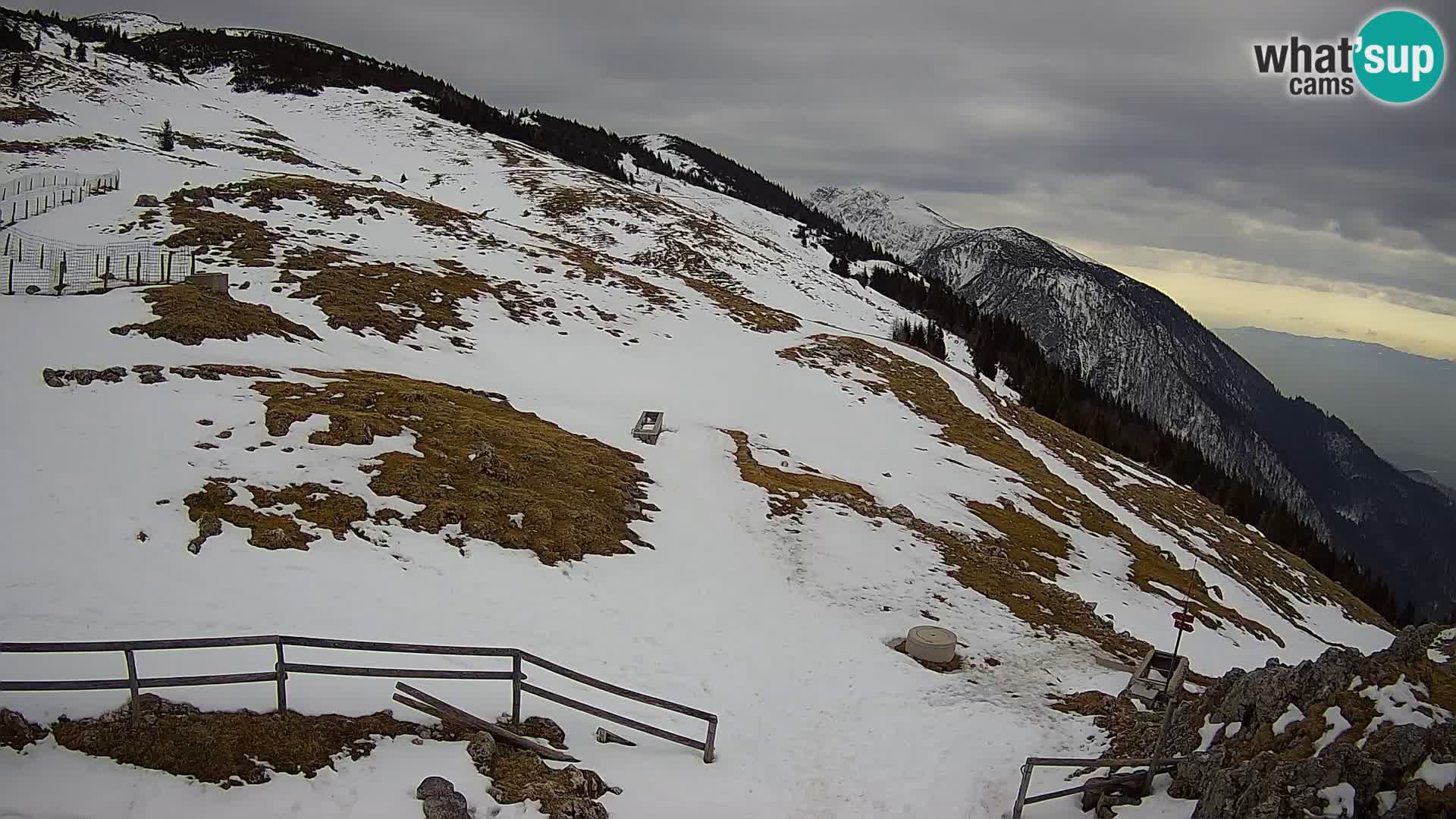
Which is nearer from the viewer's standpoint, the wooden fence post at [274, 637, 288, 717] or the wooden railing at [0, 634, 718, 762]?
the wooden railing at [0, 634, 718, 762]

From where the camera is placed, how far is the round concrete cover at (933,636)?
16.9 m

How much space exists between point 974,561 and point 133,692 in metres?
21.5

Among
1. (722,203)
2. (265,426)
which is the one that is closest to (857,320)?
(265,426)

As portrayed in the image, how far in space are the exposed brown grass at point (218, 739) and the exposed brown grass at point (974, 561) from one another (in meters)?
16.3

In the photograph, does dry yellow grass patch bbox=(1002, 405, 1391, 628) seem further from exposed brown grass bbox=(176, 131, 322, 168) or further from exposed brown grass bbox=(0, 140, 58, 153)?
exposed brown grass bbox=(0, 140, 58, 153)

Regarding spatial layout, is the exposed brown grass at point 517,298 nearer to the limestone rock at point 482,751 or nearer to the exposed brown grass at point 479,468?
the exposed brown grass at point 479,468

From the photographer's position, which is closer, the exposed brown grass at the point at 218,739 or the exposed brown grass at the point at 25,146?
the exposed brown grass at the point at 218,739

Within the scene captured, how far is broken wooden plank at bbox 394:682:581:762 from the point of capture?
34.7ft

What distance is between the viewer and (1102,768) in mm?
12414

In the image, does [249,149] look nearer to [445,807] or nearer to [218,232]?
[218,232]

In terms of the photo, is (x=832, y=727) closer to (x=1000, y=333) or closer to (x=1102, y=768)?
(x=1102, y=768)

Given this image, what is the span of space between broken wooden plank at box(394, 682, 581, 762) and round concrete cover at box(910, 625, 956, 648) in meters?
9.32

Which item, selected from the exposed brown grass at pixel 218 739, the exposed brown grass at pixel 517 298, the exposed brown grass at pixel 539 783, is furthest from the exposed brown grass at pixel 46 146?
the exposed brown grass at pixel 539 783

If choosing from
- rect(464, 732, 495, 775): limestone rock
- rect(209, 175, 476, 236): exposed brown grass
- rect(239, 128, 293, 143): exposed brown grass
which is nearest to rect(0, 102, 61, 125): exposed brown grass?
rect(239, 128, 293, 143): exposed brown grass
